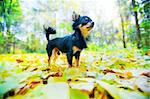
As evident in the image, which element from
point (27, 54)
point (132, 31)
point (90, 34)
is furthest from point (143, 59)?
point (27, 54)

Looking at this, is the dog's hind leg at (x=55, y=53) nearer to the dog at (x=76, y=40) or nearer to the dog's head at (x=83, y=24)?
the dog at (x=76, y=40)

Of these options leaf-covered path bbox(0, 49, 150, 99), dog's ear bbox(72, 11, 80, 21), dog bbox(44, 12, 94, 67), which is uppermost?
dog's ear bbox(72, 11, 80, 21)

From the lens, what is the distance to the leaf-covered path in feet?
3.65

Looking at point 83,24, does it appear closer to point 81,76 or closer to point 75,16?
point 75,16

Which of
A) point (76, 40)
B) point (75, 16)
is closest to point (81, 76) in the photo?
point (76, 40)

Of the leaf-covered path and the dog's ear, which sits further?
the dog's ear

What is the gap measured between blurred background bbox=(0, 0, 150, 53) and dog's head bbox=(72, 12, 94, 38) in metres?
0.05

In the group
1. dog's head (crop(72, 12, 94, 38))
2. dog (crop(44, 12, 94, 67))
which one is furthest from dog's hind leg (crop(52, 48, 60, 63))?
dog's head (crop(72, 12, 94, 38))

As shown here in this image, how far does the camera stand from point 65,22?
1.34 meters

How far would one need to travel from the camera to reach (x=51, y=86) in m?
1.13

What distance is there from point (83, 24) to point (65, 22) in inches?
5.1

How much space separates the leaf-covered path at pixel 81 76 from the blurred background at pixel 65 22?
48 millimetres

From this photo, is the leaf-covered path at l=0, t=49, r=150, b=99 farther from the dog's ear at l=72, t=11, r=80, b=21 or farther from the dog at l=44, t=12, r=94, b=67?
the dog's ear at l=72, t=11, r=80, b=21

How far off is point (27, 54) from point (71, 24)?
0.26 meters
